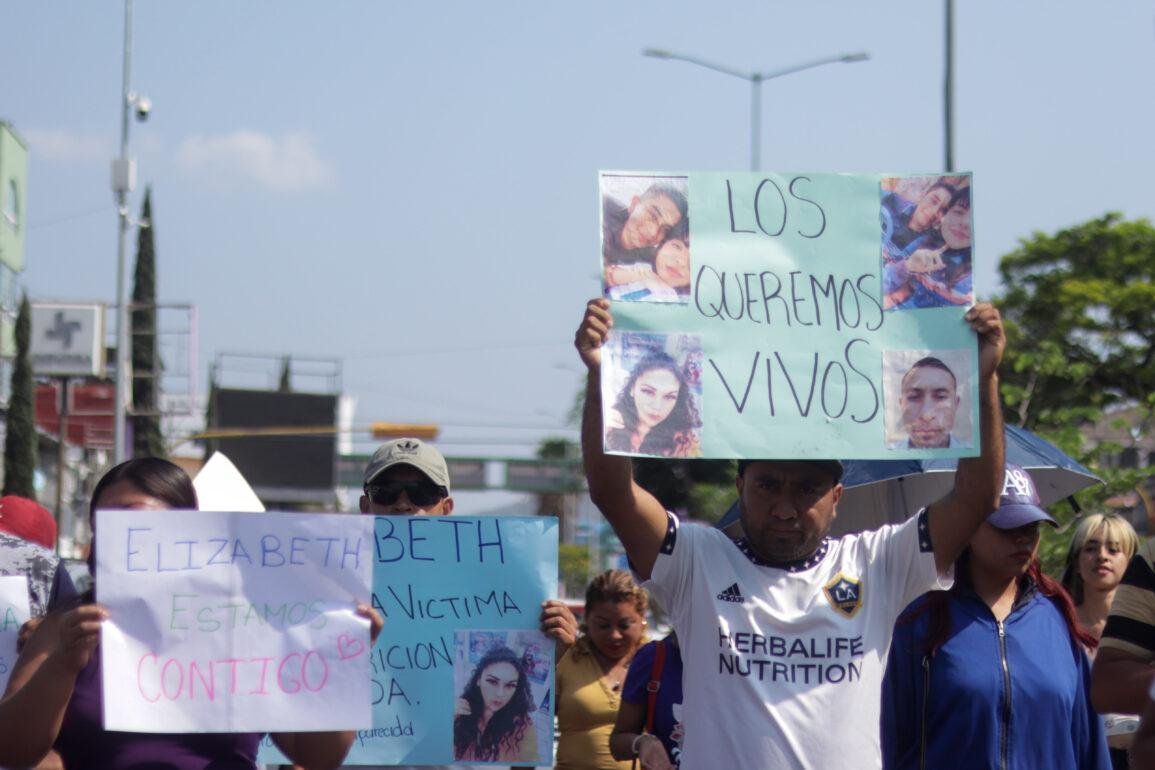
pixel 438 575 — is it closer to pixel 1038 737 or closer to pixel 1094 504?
pixel 1038 737

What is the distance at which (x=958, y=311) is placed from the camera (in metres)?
4.34

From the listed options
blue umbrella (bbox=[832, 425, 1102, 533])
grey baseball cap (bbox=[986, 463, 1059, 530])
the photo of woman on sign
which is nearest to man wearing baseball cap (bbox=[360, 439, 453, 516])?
the photo of woman on sign

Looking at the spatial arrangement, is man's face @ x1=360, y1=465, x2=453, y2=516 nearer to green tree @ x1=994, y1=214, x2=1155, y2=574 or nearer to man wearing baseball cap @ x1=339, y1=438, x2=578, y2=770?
man wearing baseball cap @ x1=339, y1=438, x2=578, y2=770

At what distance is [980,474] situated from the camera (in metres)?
4.24

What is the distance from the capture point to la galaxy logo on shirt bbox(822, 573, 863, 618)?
418 centimetres

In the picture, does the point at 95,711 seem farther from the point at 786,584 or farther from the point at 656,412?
the point at 786,584

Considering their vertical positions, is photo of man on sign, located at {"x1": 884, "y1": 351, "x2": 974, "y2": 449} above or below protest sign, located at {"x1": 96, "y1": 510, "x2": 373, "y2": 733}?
above

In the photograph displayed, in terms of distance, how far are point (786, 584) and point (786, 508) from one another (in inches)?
7.4

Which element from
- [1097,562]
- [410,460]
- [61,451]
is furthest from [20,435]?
[410,460]

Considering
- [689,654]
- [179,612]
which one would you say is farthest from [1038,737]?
[179,612]

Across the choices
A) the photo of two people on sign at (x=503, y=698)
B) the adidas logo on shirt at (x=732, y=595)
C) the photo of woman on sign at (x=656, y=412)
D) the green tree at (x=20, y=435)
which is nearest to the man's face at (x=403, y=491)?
the photo of two people on sign at (x=503, y=698)

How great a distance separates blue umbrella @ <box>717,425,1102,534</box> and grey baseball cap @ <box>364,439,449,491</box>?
1278mm

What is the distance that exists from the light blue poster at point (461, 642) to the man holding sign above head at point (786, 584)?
641 mm

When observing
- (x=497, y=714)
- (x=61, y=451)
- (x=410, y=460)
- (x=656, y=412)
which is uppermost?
(x=656, y=412)
